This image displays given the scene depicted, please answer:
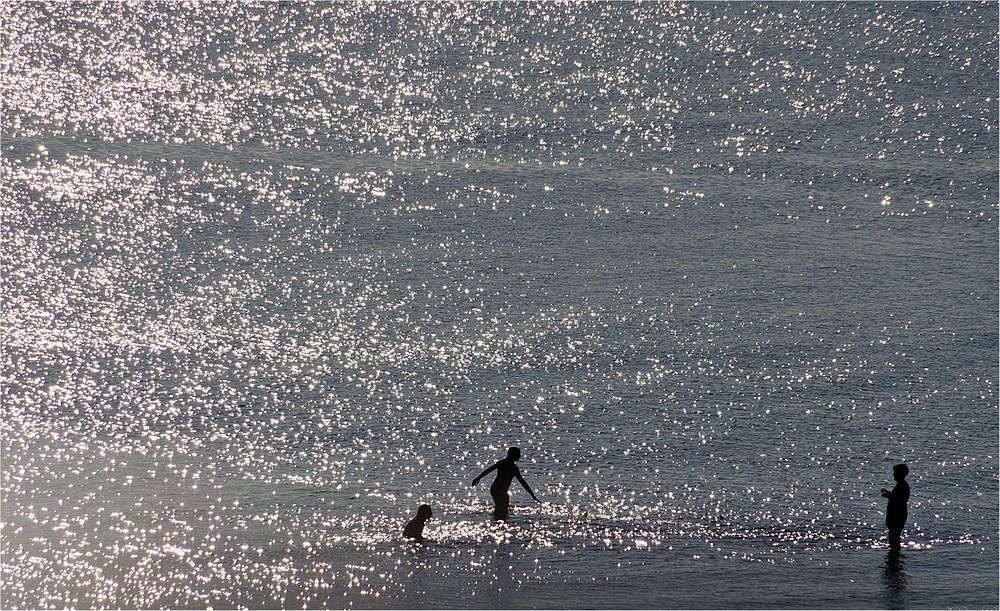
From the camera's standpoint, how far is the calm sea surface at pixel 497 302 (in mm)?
13180

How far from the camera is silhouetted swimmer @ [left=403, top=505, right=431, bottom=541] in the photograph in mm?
13211

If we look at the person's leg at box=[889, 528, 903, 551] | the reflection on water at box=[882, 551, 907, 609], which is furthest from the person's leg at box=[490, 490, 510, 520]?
the person's leg at box=[889, 528, 903, 551]

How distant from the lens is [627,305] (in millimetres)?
25406

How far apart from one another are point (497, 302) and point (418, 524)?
12.7 meters

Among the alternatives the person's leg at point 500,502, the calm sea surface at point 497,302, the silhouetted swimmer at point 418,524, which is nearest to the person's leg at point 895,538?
the calm sea surface at point 497,302

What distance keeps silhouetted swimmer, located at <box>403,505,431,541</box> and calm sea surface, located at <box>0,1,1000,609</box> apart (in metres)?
0.34

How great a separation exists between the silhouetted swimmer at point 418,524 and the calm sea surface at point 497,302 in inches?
13.4

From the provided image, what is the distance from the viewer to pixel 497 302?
83.7 ft

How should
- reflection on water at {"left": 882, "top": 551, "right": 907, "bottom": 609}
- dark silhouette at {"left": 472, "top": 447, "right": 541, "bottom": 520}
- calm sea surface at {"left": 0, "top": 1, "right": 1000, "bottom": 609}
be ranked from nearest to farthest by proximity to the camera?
1. reflection on water at {"left": 882, "top": 551, "right": 907, "bottom": 609}
2. calm sea surface at {"left": 0, "top": 1, "right": 1000, "bottom": 609}
3. dark silhouette at {"left": 472, "top": 447, "right": 541, "bottom": 520}

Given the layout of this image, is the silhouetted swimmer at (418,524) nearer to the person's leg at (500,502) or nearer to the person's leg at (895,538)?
the person's leg at (500,502)

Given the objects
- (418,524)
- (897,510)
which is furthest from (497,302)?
(897,510)

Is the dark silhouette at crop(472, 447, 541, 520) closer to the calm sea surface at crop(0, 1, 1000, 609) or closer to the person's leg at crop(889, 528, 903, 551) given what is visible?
the calm sea surface at crop(0, 1, 1000, 609)

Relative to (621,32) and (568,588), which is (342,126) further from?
(568,588)

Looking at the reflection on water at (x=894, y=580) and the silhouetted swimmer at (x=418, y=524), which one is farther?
the silhouetted swimmer at (x=418, y=524)
